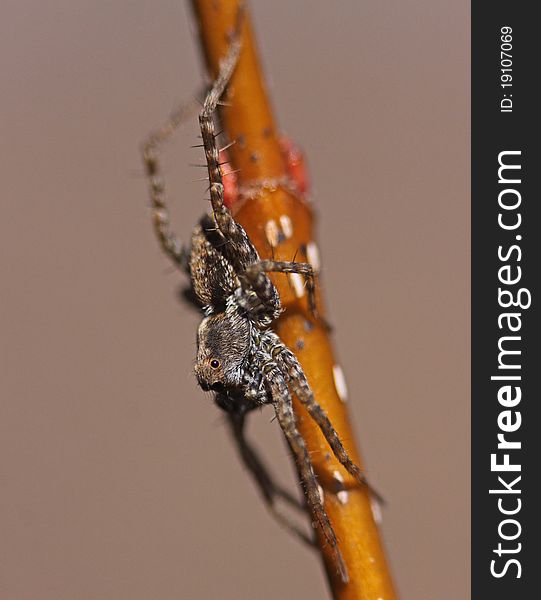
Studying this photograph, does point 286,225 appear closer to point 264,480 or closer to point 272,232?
point 272,232

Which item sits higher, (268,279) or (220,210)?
(220,210)

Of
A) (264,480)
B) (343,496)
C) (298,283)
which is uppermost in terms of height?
(298,283)

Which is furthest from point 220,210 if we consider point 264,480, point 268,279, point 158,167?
point 264,480

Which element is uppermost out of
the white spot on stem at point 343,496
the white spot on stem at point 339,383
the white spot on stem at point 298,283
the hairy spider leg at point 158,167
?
the hairy spider leg at point 158,167

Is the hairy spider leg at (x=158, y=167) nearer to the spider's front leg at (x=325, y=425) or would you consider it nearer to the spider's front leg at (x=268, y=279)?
the spider's front leg at (x=268, y=279)

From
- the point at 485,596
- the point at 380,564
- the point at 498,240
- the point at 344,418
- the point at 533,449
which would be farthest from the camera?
the point at 533,449

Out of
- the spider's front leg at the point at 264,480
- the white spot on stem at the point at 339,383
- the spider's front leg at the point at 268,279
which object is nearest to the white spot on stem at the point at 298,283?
the spider's front leg at the point at 268,279

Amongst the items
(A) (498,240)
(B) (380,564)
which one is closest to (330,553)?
(B) (380,564)

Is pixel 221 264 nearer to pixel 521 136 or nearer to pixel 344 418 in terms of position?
pixel 344 418
